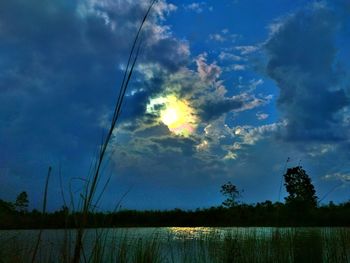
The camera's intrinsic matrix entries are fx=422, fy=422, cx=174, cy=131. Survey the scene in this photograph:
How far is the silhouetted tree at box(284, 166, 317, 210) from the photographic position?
39.1m

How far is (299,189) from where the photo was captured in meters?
42.2

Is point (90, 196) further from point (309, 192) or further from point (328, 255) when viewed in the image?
point (309, 192)

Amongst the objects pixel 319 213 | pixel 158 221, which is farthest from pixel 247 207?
pixel 158 221

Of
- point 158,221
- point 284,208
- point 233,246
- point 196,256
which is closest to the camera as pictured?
point 233,246

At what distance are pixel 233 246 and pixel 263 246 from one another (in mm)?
1173

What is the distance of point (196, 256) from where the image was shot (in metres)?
9.80

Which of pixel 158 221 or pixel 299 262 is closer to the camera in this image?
pixel 299 262

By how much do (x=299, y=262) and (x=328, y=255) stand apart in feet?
2.40

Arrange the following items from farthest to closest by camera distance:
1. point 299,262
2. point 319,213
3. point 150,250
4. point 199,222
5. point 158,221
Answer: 1. point 158,221
2. point 199,222
3. point 319,213
4. point 299,262
5. point 150,250

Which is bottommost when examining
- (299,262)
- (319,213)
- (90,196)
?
(299,262)

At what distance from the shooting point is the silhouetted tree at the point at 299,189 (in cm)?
3912

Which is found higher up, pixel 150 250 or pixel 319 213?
pixel 319 213

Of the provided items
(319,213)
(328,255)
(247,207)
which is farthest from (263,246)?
(247,207)

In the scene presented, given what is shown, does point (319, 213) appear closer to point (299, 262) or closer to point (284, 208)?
point (284, 208)
